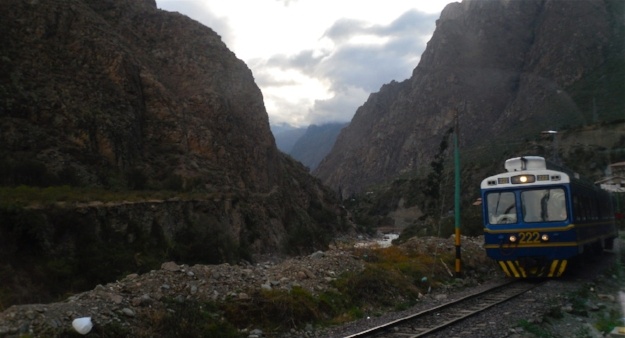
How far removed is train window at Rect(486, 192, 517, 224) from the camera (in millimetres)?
15164

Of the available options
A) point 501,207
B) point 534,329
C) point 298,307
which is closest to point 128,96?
point 501,207

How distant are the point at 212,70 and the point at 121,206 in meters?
34.9

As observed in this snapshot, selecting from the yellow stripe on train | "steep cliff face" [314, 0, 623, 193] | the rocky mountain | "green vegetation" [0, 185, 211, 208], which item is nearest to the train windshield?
the yellow stripe on train

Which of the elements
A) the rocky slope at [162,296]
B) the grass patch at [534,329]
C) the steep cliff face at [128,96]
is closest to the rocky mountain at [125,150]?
the steep cliff face at [128,96]

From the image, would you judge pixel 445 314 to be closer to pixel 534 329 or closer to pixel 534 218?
pixel 534 329

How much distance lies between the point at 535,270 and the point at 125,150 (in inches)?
1353

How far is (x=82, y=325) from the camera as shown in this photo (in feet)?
25.1

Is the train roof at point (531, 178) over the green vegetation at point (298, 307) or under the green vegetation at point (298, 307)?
over

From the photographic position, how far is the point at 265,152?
6350cm

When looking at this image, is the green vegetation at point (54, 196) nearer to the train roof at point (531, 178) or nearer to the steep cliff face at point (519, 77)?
the train roof at point (531, 178)

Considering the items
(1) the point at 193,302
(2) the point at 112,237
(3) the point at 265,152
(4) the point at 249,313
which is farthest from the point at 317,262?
(3) the point at 265,152

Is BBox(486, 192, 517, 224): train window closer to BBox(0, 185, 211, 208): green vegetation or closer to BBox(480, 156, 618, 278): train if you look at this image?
BBox(480, 156, 618, 278): train

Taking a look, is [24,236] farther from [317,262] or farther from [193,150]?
[193,150]

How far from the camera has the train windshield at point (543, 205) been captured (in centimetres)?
1463
